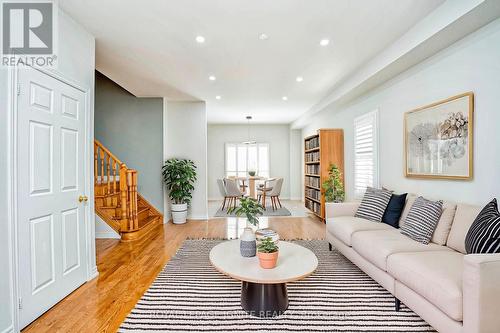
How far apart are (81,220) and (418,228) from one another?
11.3ft

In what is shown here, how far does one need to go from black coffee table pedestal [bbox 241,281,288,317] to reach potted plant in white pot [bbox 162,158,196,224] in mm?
3842

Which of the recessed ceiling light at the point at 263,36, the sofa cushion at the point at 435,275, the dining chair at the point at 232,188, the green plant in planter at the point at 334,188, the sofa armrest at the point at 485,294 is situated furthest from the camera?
the dining chair at the point at 232,188

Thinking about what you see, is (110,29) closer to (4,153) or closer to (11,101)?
(11,101)

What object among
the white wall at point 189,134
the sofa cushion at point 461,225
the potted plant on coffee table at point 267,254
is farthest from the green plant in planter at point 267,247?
the white wall at point 189,134

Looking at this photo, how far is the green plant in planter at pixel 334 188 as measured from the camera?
5.28 metres

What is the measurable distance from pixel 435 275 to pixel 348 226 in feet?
4.56

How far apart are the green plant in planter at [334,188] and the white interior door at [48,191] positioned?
408cm

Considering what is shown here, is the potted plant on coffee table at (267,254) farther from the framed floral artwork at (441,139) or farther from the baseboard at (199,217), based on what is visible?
the baseboard at (199,217)

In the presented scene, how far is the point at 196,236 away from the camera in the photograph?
15.6 feet

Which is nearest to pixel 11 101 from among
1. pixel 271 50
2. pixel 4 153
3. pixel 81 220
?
pixel 4 153

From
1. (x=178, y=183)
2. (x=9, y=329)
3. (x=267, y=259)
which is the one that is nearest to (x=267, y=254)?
(x=267, y=259)

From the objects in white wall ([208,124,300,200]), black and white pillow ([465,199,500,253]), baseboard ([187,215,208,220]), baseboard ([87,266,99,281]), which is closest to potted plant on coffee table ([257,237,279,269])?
black and white pillow ([465,199,500,253])

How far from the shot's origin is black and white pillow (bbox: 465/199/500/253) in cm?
183

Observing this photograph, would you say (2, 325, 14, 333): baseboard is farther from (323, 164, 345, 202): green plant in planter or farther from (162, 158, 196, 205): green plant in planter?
(323, 164, 345, 202): green plant in planter
